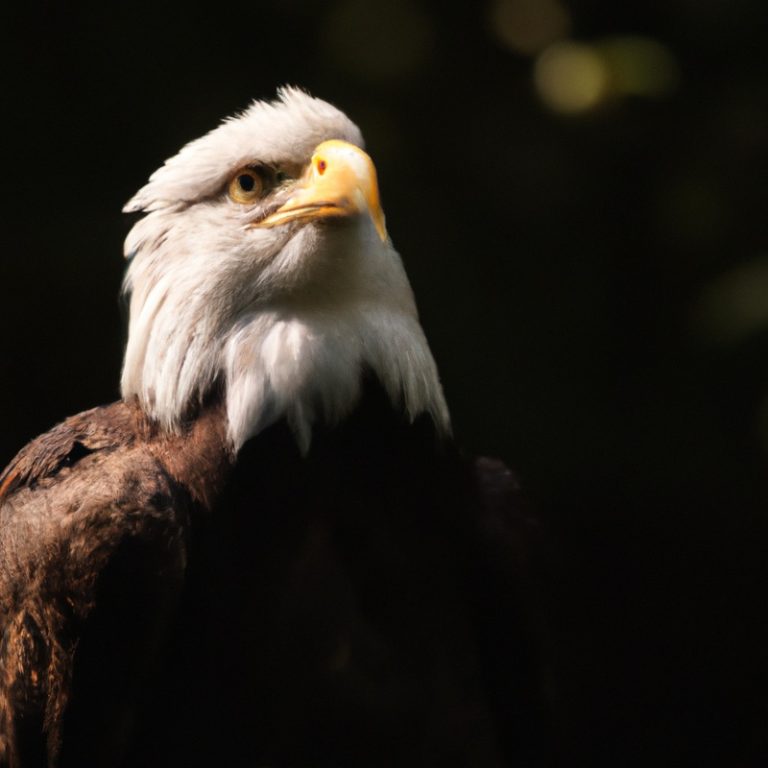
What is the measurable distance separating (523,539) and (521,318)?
1.38m

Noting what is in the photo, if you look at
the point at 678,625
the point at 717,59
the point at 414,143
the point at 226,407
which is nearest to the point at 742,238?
the point at 717,59

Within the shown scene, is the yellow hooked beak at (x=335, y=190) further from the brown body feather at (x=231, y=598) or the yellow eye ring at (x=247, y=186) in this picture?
the brown body feather at (x=231, y=598)

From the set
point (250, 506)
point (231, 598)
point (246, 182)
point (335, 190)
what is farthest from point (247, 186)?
point (231, 598)

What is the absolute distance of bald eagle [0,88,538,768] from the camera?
270 cm

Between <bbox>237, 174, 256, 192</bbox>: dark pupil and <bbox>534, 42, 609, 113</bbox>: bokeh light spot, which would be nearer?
<bbox>237, 174, 256, 192</bbox>: dark pupil

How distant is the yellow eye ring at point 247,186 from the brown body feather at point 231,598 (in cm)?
49

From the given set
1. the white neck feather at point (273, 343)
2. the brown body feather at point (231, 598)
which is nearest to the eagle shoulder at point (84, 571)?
the brown body feather at point (231, 598)

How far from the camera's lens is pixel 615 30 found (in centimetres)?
427

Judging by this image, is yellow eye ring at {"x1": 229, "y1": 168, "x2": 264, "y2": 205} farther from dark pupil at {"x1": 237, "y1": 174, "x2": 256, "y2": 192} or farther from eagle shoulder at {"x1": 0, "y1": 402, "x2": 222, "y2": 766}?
eagle shoulder at {"x1": 0, "y1": 402, "x2": 222, "y2": 766}

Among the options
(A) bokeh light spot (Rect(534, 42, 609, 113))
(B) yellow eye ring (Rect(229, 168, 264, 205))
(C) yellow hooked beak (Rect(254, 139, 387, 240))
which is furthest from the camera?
(A) bokeh light spot (Rect(534, 42, 609, 113))

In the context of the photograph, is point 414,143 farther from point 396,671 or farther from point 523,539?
point 396,671

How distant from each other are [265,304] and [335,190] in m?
0.29

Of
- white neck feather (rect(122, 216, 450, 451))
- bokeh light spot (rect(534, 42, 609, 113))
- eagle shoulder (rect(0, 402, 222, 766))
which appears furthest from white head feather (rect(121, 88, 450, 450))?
bokeh light spot (rect(534, 42, 609, 113))

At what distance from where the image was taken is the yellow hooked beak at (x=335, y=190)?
8.61 feet
